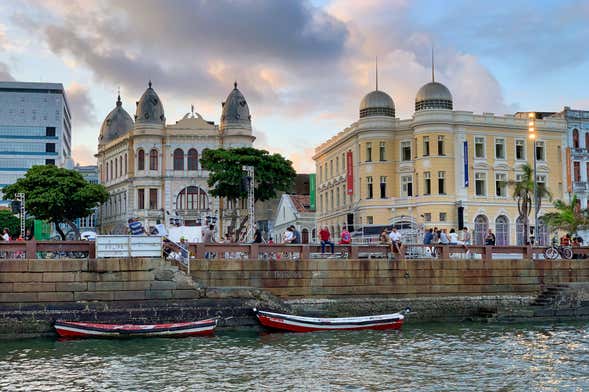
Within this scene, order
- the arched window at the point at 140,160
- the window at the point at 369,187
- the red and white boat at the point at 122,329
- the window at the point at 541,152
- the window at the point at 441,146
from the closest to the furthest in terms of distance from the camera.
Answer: the red and white boat at the point at 122,329, the window at the point at 441,146, the window at the point at 369,187, the window at the point at 541,152, the arched window at the point at 140,160

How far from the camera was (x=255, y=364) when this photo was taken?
2488 centimetres

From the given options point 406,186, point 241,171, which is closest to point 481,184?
point 406,186

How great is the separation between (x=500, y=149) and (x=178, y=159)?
41.0 m

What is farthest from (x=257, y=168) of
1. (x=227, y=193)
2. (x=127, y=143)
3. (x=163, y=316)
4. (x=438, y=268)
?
(x=163, y=316)

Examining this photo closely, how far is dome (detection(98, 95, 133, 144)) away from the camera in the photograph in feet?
376

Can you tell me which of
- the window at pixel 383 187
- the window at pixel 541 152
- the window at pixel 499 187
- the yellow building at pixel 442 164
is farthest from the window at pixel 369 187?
the window at pixel 541 152

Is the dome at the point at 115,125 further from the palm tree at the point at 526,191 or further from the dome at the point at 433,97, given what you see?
the palm tree at the point at 526,191

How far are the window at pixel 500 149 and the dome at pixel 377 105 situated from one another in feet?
28.8

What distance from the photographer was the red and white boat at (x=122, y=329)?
29828mm

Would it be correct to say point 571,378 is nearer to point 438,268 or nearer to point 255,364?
point 255,364

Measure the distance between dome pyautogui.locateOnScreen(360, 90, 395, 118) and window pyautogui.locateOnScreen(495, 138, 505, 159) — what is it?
877cm

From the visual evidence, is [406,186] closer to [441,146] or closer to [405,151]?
[405,151]

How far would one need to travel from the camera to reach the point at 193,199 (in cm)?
9788

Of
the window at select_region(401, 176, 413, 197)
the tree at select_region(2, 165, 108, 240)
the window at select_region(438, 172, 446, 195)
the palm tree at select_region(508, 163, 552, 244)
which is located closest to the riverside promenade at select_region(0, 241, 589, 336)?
the palm tree at select_region(508, 163, 552, 244)
